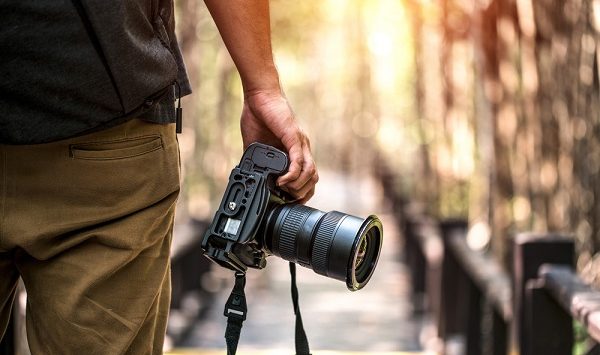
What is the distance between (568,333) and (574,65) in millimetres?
2480

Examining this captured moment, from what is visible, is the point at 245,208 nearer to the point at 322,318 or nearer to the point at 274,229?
the point at 274,229

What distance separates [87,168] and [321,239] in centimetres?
47

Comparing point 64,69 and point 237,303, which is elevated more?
point 64,69

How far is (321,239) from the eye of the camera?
6.04 feet

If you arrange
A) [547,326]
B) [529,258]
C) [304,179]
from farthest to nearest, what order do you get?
[529,258] < [547,326] < [304,179]

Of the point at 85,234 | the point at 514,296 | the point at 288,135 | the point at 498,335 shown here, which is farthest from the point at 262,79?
the point at 498,335

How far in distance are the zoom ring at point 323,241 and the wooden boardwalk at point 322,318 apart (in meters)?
4.03

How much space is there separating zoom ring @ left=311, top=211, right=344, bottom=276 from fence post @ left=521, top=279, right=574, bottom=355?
161 centimetres

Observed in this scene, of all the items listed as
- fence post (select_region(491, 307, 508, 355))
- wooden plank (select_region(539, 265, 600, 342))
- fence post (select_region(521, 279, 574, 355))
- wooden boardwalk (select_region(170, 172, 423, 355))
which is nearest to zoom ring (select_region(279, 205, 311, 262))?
wooden plank (select_region(539, 265, 600, 342))

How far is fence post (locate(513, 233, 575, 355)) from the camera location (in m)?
3.31

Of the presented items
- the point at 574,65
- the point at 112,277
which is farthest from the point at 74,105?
the point at 574,65

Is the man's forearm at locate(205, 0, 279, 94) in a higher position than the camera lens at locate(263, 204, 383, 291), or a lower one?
higher

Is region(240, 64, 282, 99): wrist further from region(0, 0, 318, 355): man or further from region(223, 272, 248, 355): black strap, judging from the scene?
region(223, 272, 248, 355): black strap

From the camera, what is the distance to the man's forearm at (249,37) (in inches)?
71.6
